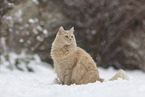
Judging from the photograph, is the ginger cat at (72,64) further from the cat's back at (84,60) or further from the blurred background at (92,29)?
the blurred background at (92,29)

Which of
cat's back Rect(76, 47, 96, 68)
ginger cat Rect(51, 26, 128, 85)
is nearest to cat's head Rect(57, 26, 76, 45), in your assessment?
ginger cat Rect(51, 26, 128, 85)

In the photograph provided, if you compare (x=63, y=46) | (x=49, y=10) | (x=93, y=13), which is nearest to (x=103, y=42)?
(x=93, y=13)

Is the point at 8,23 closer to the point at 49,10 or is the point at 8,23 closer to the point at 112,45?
the point at 49,10

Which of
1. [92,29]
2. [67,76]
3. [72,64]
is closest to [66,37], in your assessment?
[72,64]

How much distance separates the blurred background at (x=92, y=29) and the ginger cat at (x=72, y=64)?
14.9 feet

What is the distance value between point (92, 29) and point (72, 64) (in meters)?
5.31

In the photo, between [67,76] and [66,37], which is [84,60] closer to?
[67,76]

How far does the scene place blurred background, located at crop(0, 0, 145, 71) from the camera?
9344mm

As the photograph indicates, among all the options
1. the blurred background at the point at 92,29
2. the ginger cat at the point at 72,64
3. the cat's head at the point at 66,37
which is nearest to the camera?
the ginger cat at the point at 72,64

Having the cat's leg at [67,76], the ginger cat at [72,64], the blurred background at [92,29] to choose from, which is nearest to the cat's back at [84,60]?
the ginger cat at [72,64]

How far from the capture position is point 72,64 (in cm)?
442

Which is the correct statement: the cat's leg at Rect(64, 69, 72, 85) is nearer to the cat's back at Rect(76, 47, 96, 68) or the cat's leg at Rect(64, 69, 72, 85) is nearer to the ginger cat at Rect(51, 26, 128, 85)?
the ginger cat at Rect(51, 26, 128, 85)

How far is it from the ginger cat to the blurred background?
4.54 meters

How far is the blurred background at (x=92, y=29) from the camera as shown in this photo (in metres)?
9.34
